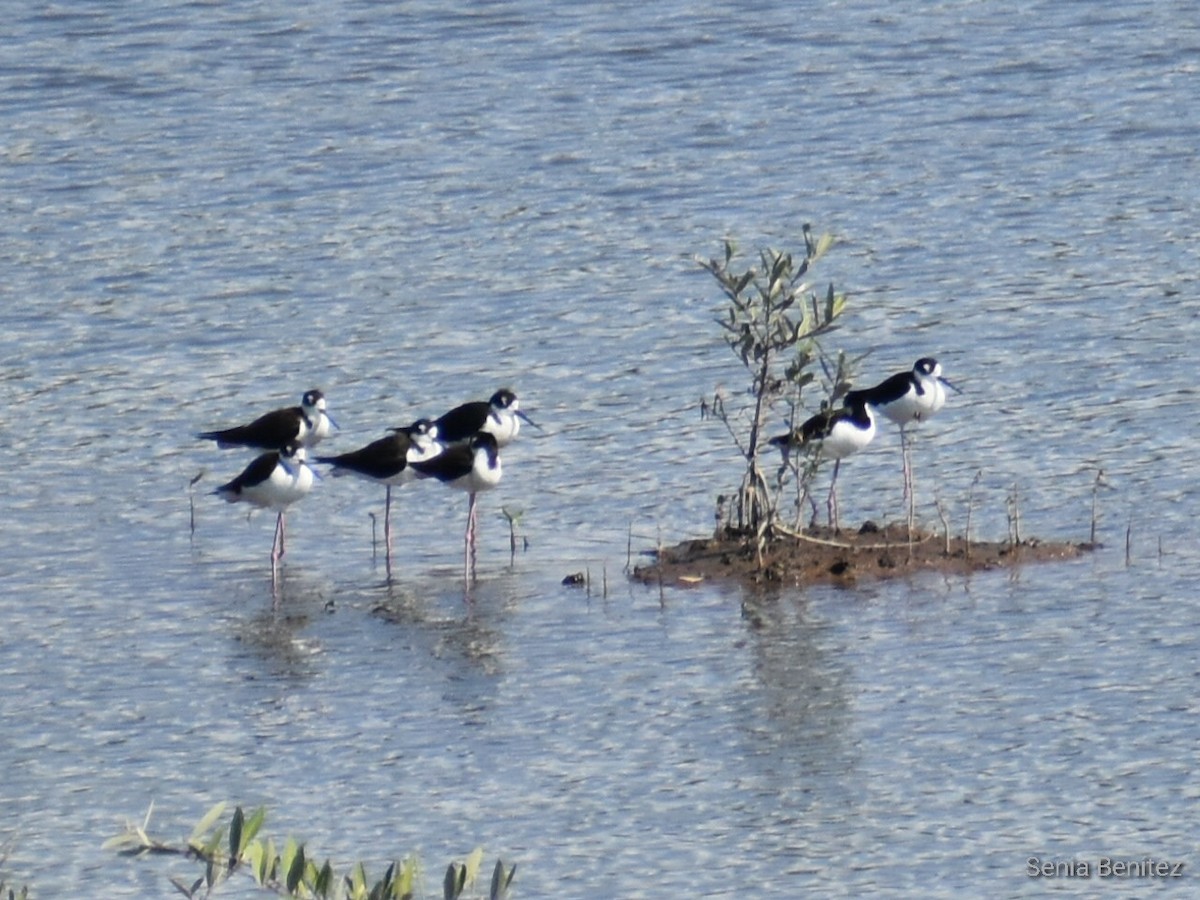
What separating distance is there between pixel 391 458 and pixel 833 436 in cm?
218

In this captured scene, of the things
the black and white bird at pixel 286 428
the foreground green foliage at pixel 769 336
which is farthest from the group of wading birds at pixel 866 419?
the black and white bird at pixel 286 428

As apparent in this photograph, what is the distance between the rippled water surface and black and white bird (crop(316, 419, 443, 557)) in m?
0.35

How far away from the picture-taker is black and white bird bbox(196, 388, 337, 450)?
549 inches

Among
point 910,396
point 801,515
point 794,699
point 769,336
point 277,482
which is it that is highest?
point 769,336

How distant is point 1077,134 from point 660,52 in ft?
15.3

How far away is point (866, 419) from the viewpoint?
12.9 metres

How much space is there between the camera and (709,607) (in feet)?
37.8

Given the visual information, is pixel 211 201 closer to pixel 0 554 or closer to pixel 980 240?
pixel 980 240

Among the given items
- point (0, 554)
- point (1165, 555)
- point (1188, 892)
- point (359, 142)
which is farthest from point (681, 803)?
point (359, 142)

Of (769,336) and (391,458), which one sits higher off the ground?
(769,336)

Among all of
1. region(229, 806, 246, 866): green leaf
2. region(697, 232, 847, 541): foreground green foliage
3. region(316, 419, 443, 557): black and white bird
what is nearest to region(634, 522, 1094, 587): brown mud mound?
region(697, 232, 847, 541): foreground green foliage

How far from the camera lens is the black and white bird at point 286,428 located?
13938 mm

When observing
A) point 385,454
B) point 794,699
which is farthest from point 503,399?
point 794,699

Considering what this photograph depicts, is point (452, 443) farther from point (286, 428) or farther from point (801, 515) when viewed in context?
point (801, 515)
